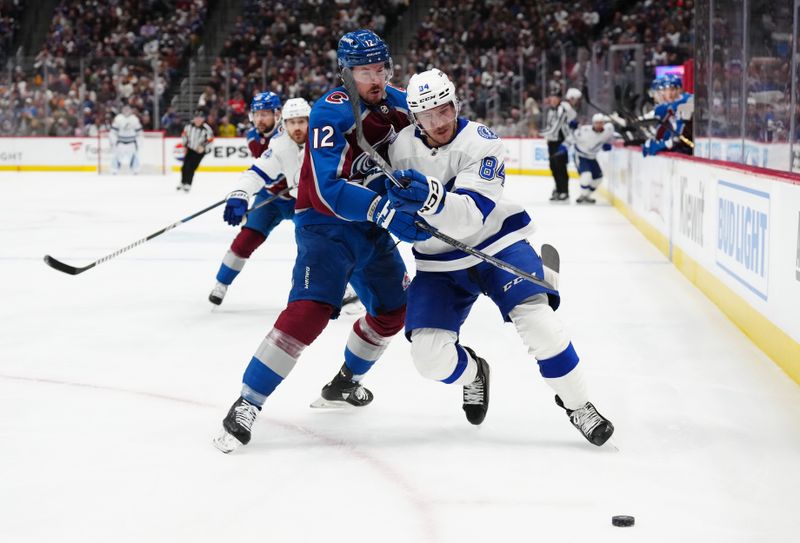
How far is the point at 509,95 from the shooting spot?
1830 centimetres

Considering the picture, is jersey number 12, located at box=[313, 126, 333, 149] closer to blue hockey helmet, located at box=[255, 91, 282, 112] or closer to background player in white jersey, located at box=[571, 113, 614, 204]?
blue hockey helmet, located at box=[255, 91, 282, 112]

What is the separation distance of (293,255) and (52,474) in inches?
217

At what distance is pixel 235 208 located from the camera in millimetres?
4887

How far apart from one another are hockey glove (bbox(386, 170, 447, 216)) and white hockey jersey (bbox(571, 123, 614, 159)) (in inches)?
403

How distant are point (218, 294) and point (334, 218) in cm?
276

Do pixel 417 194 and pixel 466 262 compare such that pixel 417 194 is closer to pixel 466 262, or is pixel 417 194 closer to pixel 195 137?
pixel 466 262

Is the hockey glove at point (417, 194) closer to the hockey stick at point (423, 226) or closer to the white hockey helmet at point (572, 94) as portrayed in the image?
the hockey stick at point (423, 226)

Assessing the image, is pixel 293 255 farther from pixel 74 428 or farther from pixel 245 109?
pixel 245 109

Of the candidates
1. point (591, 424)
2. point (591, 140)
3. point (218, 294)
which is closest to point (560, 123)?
point (591, 140)

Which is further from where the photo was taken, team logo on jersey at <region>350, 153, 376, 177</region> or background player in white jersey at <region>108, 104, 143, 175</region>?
background player in white jersey at <region>108, 104, 143, 175</region>

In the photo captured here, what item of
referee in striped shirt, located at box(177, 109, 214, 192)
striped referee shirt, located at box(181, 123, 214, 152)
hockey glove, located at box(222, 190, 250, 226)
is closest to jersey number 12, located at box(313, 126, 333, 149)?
hockey glove, located at box(222, 190, 250, 226)

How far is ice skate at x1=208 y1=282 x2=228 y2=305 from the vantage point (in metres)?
5.98

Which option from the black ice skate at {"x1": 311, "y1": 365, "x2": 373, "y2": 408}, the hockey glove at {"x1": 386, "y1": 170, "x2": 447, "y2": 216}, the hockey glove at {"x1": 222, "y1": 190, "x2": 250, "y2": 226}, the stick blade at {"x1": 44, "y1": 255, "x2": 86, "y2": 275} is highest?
the hockey glove at {"x1": 386, "y1": 170, "x2": 447, "y2": 216}

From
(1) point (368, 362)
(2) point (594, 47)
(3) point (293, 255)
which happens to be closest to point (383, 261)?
(1) point (368, 362)
